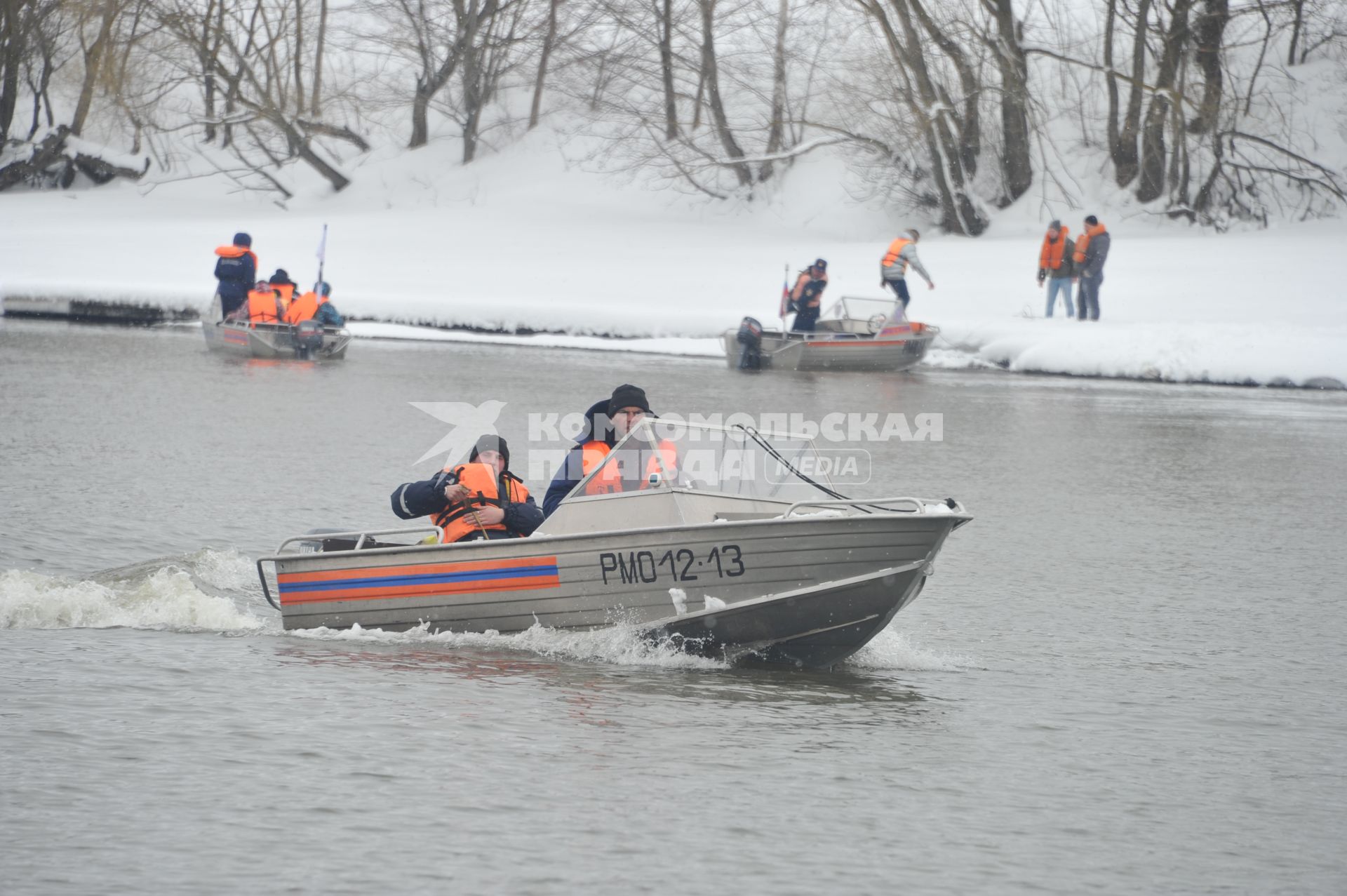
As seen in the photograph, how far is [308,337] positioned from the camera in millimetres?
26516

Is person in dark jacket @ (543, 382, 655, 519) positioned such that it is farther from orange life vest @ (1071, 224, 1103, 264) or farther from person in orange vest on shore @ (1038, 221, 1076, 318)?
orange life vest @ (1071, 224, 1103, 264)

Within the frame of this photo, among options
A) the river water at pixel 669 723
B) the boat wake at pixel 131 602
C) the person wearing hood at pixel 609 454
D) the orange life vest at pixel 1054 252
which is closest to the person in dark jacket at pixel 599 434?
the person wearing hood at pixel 609 454

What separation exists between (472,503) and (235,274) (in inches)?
772

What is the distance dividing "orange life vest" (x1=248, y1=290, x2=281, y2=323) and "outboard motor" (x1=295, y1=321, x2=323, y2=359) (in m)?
0.68

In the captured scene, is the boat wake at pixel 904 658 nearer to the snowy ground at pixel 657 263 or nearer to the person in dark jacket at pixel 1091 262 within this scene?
the snowy ground at pixel 657 263

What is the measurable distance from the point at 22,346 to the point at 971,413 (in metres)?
16.0

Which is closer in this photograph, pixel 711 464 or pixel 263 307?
pixel 711 464

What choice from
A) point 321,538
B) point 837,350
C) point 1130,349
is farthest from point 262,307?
point 321,538

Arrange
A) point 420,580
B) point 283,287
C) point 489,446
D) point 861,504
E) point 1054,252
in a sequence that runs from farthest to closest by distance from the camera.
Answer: point 1054,252, point 283,287, point 489,446, point 420,580, point 861,504

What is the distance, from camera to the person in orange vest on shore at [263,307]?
2702 cm

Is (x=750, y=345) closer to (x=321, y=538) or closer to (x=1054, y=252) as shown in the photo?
(x=1054, y=252)

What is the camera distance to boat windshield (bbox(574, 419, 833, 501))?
874 cm

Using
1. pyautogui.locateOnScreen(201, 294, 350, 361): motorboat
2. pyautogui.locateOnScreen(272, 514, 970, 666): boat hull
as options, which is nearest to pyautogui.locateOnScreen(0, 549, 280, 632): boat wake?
pyautogui.locateOnScreen(272, 514, 970, 666): boat hull

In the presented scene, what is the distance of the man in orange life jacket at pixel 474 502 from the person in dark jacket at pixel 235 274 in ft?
62.0
